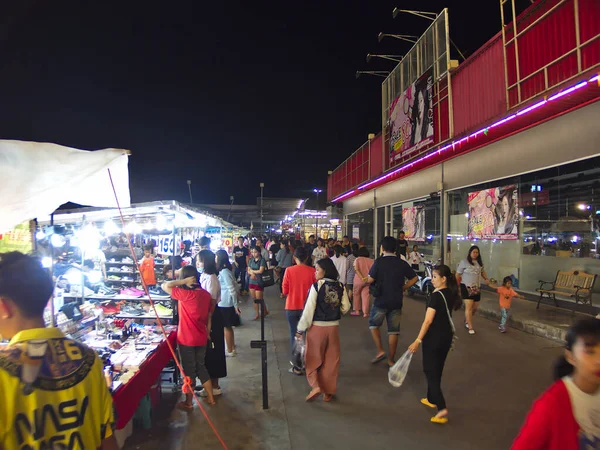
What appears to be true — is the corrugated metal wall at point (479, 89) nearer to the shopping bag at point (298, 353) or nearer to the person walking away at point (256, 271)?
the person walking away at point (256, 271)

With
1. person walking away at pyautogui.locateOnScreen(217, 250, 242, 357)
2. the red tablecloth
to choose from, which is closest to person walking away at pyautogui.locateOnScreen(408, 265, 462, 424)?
the red tablecloth

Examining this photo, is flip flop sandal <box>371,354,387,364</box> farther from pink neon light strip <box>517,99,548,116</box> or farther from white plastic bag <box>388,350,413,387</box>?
pink neon light strip <box>517,99,548,116</box>

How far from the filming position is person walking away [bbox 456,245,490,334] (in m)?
7.90

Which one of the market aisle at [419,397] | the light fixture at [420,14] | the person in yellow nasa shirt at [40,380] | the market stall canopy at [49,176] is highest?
the light fixture at [420,14]

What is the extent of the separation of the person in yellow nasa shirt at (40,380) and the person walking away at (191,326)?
114 inches

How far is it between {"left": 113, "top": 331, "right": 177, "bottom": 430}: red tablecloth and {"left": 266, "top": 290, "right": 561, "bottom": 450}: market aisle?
1665 millimetres

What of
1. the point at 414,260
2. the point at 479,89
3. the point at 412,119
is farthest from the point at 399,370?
the point at 412,119

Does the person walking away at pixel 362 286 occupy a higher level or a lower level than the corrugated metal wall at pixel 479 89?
lower

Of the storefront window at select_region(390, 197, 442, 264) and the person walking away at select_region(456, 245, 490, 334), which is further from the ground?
the storefront window at select_region(390, 197, 442, 264)

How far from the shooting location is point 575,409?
1.73m

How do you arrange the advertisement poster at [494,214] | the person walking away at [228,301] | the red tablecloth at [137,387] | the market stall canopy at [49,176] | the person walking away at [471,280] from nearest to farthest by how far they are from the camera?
the market stall canopy at [49,176] < the red tablecloth at [137,387] < the person walking away at [228,301] < the person walking away at [471,280] < the advertisement poster at [494,214]

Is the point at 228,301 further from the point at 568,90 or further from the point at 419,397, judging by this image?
the point at 568,90

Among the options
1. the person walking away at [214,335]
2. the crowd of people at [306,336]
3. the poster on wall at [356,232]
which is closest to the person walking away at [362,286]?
the crowd of people at [306,336]

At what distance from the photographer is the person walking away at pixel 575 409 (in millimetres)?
1700
